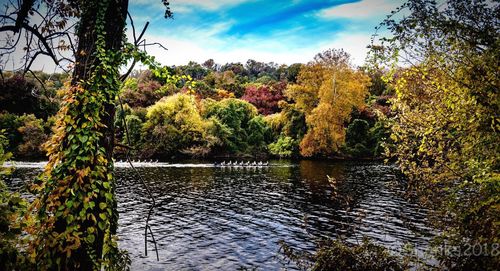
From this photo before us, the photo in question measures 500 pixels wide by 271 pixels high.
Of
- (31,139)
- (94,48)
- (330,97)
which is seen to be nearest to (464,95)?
(94,48)

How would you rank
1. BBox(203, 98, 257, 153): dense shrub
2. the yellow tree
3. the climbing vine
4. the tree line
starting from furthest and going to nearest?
1. BBox(203, 98, 257, 153): dense shrub
2. the tree line
3. the yellow tree
4. the climbing vine

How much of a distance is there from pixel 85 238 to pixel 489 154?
762cm

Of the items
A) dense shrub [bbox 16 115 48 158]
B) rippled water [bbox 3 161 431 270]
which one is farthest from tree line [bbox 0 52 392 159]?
rippled water [bbox 3 161 431 270]

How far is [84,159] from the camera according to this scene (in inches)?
180

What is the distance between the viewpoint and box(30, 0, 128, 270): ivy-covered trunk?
4543 millimetres

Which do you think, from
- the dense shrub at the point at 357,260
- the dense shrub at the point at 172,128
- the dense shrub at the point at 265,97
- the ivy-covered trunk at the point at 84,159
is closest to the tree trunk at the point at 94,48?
the ivy-covered trunk at the point at 84,159

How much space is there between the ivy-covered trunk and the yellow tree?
142 feet

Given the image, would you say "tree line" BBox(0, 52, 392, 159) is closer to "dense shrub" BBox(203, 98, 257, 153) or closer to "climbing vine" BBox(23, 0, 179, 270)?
"dense shrub" BBox(203, 98, 257, 153)

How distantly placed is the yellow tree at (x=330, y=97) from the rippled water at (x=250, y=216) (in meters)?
14.8

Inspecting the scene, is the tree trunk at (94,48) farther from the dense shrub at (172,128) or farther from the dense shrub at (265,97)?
the dense shrub at (265,97)

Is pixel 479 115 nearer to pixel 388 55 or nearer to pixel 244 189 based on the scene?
pixel 388 55

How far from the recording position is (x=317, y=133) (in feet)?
158

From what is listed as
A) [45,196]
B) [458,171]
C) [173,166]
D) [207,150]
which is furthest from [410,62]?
[207,150]

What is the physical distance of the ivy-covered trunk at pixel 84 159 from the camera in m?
4.54
